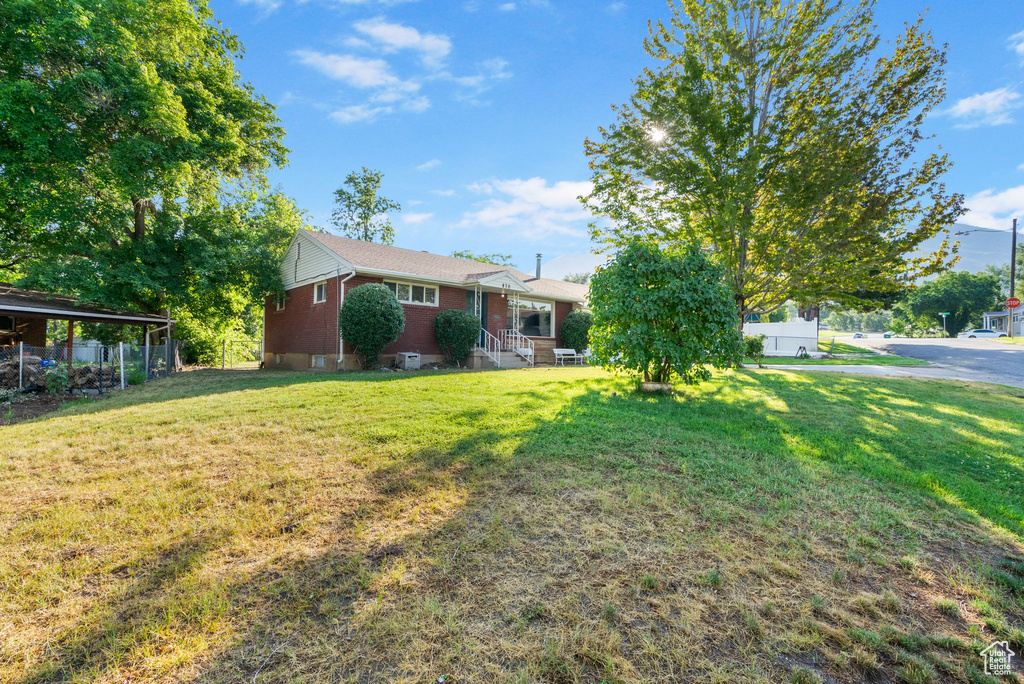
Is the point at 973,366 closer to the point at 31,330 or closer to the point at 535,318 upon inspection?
the point at 535,318

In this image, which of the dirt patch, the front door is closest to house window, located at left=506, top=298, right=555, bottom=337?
the front door

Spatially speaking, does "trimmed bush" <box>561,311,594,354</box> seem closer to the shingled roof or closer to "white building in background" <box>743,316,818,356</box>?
the shingled roof

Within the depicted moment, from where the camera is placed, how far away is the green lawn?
1.83 m

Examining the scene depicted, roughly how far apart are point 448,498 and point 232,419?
180 inches

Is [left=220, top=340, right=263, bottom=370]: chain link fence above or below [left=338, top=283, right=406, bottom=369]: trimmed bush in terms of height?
below

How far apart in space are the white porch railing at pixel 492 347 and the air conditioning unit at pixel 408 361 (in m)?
2.64

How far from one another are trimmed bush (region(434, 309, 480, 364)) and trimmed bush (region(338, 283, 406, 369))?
2083 mm

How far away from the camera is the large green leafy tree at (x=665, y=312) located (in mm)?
7027

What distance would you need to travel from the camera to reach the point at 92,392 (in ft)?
30.7

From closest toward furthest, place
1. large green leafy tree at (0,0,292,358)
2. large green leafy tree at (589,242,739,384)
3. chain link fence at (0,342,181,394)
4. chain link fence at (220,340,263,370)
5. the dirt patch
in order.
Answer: the dirt patch < large green leafy tree at (589,242,739,384) < chain link fence at (0,342,181,394) < large green leafy tree at (0,0,292,358) < chain link fence at (220,340,263,370)

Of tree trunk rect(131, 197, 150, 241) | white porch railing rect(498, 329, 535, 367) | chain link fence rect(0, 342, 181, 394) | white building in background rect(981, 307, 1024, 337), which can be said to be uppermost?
tree trunk rect(131, 197, 150, 241)

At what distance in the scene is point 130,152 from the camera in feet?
38.9

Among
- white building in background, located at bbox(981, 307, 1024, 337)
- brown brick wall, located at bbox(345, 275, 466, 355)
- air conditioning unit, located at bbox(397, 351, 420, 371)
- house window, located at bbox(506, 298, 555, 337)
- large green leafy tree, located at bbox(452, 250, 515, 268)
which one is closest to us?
air conditioning unit, located at bbox(397, 351, 420, 371)

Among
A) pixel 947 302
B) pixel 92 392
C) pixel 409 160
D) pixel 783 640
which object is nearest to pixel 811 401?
pixel 783 640
